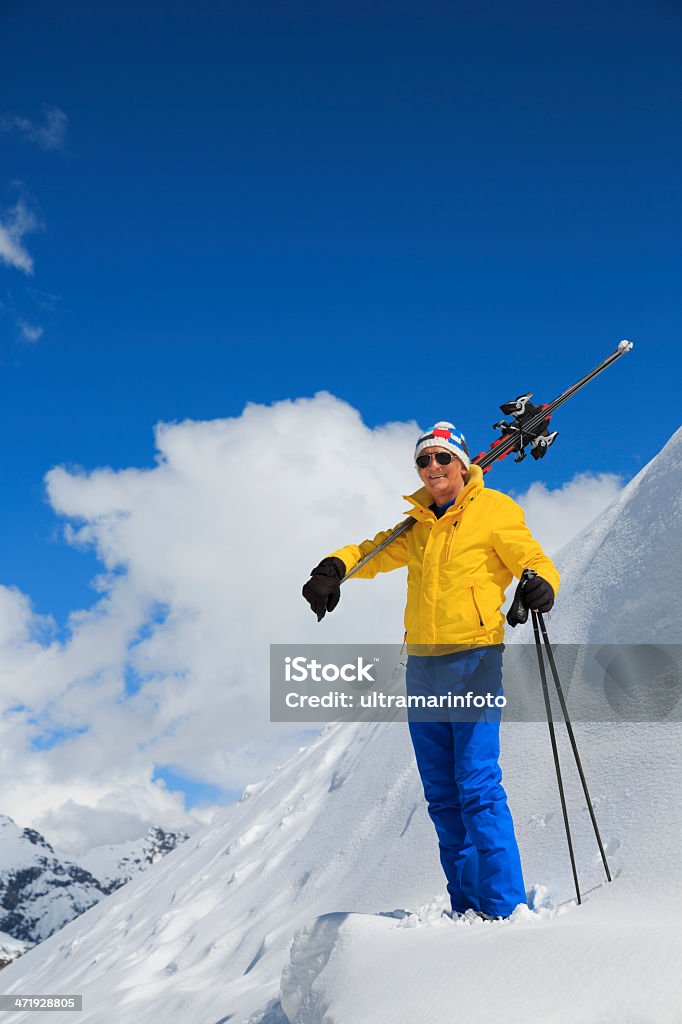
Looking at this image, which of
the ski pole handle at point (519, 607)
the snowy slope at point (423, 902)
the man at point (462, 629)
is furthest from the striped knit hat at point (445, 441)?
the snowy slope at point (423, 902)

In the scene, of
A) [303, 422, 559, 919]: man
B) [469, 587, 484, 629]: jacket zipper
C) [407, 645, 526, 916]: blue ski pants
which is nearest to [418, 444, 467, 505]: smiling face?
[303, 422, 559, 919]: man

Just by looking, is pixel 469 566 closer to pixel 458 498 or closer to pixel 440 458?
pixel 458 498

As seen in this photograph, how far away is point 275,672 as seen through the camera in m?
4.43

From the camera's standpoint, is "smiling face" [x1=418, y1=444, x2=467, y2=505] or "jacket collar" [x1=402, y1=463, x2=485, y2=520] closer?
"jacket collar" [x1=402, y1=463, x2=485, y2=520]

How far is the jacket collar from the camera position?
395 cm

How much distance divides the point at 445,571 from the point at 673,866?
5.38 feet

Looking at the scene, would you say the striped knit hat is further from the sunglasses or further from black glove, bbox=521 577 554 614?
black glove, bbox=521 577 554 614

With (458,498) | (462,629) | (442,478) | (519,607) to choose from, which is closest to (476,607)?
(462,629)

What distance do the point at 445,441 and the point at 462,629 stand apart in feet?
3.46

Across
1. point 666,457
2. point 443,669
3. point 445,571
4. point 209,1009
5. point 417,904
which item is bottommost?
point 209,1009

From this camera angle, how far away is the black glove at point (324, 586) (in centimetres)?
404

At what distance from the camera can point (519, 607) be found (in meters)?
3.46

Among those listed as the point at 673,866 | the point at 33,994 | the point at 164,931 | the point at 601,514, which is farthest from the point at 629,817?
the point at 33,994

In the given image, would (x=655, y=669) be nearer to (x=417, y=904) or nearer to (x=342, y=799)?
(x=417, y=904)
